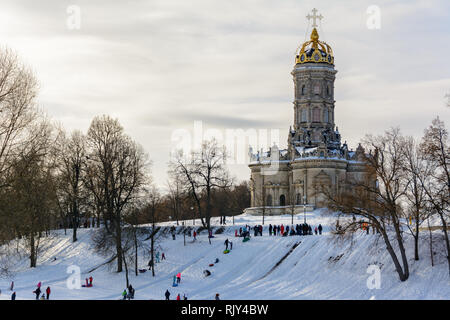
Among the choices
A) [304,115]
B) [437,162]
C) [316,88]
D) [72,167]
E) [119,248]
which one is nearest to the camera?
[437,162]

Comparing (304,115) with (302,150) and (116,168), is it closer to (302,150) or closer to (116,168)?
(302,150)

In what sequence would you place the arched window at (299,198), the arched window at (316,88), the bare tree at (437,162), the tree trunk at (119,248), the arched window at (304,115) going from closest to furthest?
the bare tree at (437,162)
the tree trunk at (119,248)
the arched window at (299,198)
the arched window at (316,88)
the arched window at (304,115)

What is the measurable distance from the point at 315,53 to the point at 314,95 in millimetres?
5478

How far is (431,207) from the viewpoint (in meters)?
39.4

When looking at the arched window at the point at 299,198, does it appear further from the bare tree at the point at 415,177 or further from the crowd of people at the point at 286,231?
the bare tree at the point at 415,177

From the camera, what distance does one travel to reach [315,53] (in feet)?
291

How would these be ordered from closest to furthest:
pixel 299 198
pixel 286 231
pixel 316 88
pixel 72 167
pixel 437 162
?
pixel 437 162 < pixel 286 231 < pixel 72 167 < pixel 299 198 < pixel 316 88

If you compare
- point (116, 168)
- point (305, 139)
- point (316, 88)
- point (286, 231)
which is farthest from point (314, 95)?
point (116, 168)

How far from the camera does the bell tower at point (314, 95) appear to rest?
290ft

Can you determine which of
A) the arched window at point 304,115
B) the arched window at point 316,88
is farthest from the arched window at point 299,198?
the arched window at point 316,88

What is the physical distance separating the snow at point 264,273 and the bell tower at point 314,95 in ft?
97.4

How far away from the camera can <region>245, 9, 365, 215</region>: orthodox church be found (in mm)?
86750

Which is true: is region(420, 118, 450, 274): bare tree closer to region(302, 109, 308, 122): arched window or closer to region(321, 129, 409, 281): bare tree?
region(321, 129, 409, 281): bare tree
